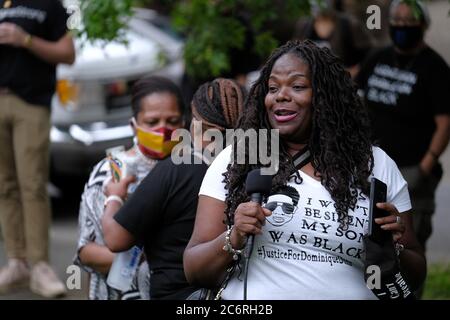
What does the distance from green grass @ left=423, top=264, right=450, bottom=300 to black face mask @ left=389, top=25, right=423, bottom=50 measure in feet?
5.27

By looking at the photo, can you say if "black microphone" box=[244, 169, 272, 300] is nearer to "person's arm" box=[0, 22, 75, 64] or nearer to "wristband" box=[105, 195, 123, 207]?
"wristband" box=[105, 195, 123, 207]

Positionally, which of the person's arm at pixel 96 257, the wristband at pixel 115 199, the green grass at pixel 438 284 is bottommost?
the green grass at pixel 438 284

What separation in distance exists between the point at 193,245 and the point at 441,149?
310 cm

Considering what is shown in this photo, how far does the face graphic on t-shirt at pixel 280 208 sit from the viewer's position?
12.0 ft

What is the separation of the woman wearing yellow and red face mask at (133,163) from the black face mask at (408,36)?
1931mm

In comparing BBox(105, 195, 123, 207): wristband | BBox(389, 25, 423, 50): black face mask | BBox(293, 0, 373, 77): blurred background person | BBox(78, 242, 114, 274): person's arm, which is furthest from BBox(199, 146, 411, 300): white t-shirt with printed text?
BBox(293, 0, 373, 77): blurred background person

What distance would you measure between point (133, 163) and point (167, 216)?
593 millimetres

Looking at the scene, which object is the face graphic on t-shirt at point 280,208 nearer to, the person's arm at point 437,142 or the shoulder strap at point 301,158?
the shoulder strap at point 301,158

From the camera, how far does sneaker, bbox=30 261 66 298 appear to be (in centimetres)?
674

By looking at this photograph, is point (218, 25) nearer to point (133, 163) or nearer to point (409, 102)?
point (409, 102)

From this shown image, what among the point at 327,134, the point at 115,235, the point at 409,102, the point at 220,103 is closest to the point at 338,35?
the point at 409,102

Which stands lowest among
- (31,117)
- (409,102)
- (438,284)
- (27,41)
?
(438,284)

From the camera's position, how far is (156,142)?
5031 millimetres

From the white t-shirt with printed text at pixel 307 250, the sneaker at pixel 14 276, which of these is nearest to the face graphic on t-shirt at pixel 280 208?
the white t-shirt with printed text at pixel 307 250
